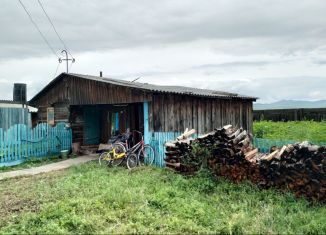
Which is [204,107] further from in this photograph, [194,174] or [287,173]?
[287,173]

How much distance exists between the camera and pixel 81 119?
1911 cm

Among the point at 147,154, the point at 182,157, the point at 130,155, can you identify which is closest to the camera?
the point at 182,157

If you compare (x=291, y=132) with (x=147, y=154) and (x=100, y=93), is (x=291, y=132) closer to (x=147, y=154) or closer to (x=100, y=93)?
(x=147, y=154)

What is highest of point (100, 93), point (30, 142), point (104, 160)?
point (100, 93)

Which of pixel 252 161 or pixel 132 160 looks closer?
pixel 252 161

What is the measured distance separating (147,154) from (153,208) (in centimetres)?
598

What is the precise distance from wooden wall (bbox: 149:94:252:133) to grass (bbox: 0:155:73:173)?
16.6ft

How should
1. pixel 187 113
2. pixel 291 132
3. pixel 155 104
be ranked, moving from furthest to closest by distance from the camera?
pixel 291 132
pixel 187 113
pixel 155 104

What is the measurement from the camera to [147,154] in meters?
13.4

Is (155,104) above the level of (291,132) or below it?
above

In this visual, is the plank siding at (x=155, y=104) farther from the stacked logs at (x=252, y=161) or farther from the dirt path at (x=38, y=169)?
the stacked logs at (x=252, y=161)

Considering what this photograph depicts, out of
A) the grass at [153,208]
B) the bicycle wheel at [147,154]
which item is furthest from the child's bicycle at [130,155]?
the grass at [153,208]

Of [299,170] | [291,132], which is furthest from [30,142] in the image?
[291,132]

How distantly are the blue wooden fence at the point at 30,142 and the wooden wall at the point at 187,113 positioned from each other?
5.86 m
